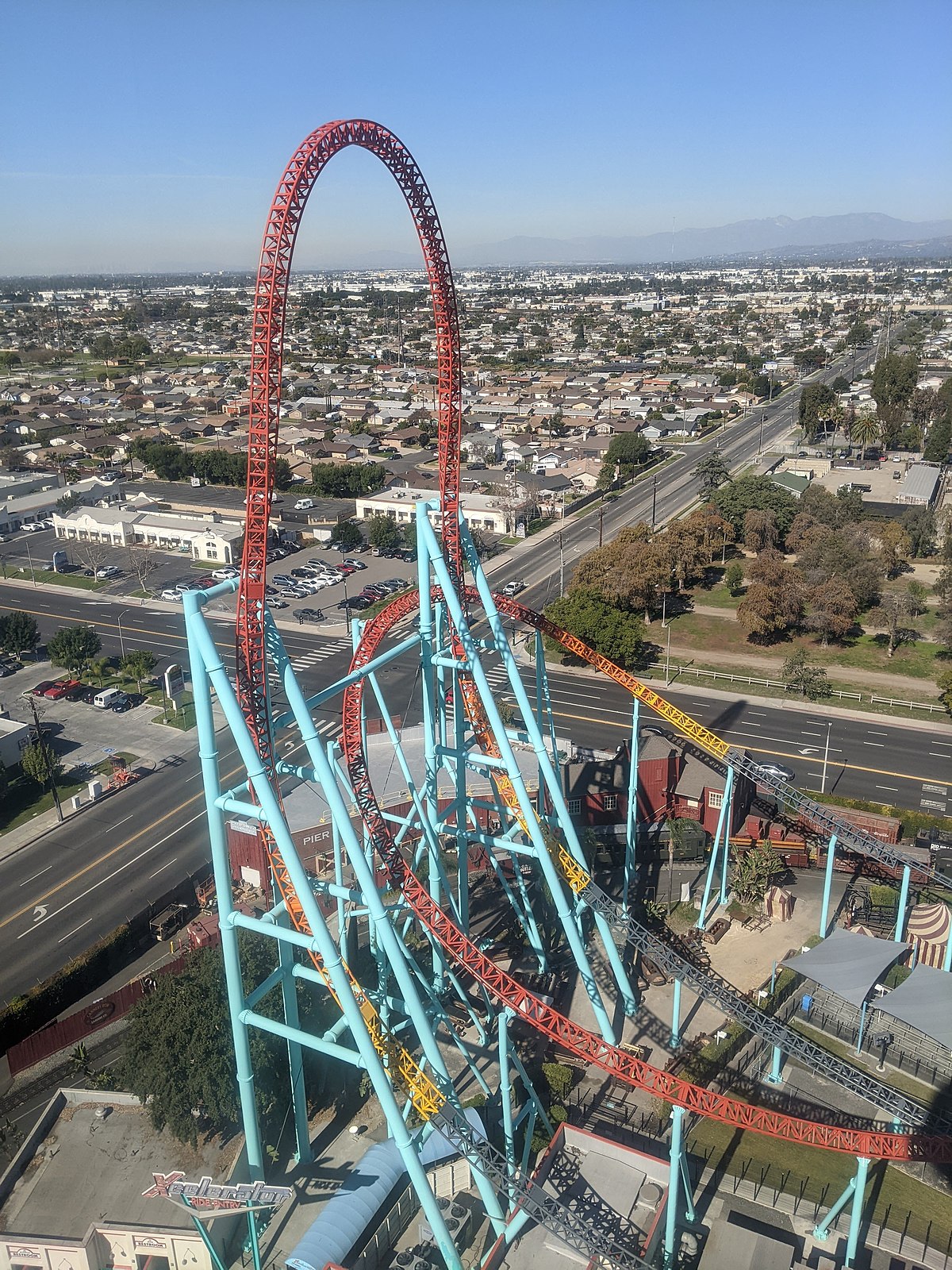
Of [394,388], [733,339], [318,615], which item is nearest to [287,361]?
[394,388]

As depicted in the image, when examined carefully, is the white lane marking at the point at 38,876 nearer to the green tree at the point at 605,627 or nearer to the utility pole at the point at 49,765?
the utility pole at the point at 49,765

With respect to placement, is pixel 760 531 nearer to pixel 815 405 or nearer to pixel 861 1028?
pixel 815 405

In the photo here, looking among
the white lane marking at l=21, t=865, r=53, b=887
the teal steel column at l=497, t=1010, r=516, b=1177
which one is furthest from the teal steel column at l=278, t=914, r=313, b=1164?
the white lane marking at l=21, t=865, r=53, b=887

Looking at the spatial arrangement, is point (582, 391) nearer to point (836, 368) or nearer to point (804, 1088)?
point (836, 368)

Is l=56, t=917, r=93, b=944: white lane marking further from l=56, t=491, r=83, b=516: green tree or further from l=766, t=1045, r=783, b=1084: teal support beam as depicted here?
l=56, t=491, r=83, b=516: green tree

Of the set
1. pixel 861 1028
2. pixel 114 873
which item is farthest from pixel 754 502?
pixel 114 873

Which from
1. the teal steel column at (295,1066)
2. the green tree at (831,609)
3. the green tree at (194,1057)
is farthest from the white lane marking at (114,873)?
the green tree at (831,609)
